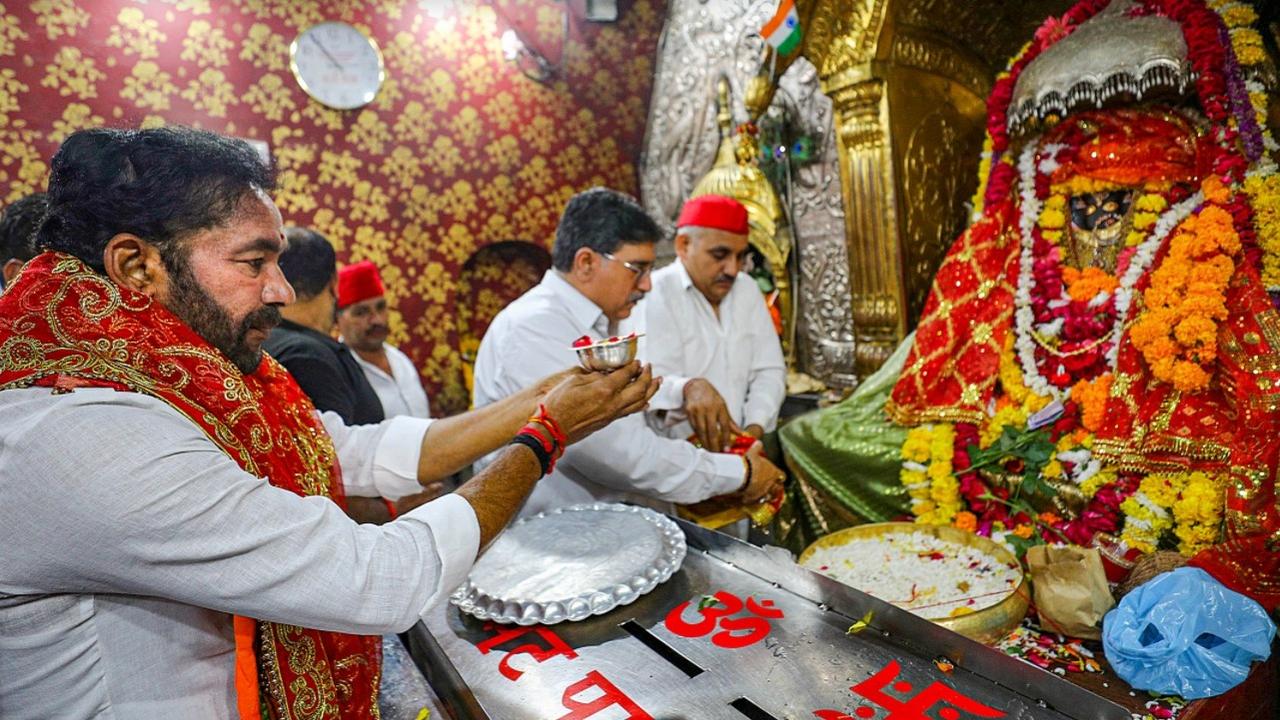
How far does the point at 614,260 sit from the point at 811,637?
1.60m

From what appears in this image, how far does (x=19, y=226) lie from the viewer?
2248 millimetres

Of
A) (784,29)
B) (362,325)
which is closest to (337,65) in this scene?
(362,325)

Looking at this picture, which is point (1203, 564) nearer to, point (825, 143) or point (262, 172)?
point (262, 172)

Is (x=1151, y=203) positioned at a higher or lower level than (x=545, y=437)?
higher

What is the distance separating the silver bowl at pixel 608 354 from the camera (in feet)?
5.71

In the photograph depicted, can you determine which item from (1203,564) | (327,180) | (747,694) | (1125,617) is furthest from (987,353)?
(327,180)

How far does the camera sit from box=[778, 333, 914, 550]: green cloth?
2.98m

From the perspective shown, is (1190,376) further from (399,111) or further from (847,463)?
(399,111)

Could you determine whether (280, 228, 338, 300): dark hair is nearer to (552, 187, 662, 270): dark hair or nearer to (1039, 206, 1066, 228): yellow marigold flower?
(552, 187, 662, 270): dark hair

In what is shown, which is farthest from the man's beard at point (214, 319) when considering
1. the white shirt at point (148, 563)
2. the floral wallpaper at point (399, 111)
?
the floral wallpaper at point (399, 111)

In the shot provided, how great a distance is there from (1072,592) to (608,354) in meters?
1.23

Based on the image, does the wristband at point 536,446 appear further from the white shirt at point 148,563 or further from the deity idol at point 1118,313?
the deity idol at point 1118,313

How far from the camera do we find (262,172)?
4.09 feet

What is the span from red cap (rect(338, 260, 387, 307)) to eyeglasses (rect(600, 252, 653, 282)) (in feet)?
7.57
